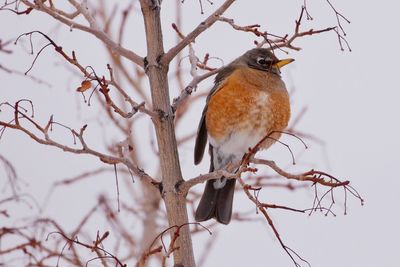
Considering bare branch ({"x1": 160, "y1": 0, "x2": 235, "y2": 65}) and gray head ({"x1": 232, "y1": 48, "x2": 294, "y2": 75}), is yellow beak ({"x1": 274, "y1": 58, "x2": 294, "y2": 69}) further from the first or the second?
bare branch ({"x1": 160, "y1": 0, "x2": 235, "y2": 65})

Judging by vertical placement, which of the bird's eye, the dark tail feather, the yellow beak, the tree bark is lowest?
→ the tree bark

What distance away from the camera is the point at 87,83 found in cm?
169

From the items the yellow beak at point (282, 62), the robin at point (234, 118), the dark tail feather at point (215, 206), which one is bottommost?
the dark tail feather at point (215, 206)

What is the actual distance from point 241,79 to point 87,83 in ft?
4.20

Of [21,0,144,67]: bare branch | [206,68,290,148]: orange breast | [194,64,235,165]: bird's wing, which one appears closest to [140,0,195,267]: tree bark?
[21,0,144,67]: bare branch

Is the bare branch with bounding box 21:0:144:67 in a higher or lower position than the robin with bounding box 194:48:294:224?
lower

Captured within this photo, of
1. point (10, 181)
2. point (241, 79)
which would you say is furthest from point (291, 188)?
point (10, 181)

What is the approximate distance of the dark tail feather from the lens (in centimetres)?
271

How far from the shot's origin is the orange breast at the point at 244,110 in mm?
2750

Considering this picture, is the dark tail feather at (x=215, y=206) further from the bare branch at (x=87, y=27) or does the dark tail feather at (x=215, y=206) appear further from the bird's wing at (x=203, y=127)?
the bare branch at (x=87, y=27)

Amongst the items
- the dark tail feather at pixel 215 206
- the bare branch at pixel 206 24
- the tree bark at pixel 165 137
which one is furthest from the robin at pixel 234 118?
the bare branch at pixel 206 24

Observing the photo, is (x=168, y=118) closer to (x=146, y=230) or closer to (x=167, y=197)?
(x=167, y=197)

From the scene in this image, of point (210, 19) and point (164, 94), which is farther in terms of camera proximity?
point (164, 94)

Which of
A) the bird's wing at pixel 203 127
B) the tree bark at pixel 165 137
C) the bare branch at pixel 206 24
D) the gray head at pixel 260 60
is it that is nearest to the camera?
the bare branch at pixel 206 24
